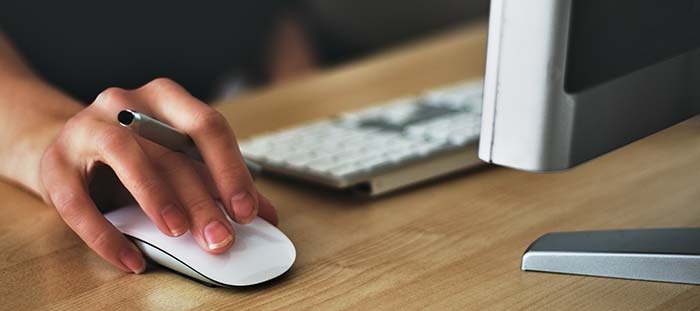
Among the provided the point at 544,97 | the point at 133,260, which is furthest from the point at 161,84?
the point at 544,97

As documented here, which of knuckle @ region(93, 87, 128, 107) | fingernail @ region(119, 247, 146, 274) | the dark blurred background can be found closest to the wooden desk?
fingernail @ region(119, 247, 146, 274)

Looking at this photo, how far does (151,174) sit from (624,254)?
0.32 metres

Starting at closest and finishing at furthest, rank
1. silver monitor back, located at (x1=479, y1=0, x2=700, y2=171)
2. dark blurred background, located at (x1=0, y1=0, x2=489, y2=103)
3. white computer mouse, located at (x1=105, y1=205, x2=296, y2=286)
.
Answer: silver monitor back, located at (x1=479, y1=0, x2=700, y2=171)
white computer mouse, located at (x1=105, y1=205, x2=296, y2=286)
dark blurred background, located at (x1=0, y1=0, x2=489, y2=103)

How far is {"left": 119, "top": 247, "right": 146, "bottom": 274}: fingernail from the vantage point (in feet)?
2.07

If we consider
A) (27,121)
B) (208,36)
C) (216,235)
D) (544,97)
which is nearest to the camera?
(544,97)

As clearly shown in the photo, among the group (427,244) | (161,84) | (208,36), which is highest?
(161,84)

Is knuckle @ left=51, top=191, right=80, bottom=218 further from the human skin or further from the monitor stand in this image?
the monitor stand

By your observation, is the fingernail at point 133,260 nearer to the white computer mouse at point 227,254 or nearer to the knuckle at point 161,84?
the white computer mouse at point 227,254

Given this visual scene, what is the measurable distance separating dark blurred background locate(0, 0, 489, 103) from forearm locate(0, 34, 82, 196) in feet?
1.82

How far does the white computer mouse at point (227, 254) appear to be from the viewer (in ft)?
1.95

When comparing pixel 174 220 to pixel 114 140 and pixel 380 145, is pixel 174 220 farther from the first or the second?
pixel 380 145

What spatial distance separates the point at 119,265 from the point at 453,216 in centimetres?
26

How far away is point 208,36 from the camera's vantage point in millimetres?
1695

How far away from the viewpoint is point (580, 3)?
1.60 feet
